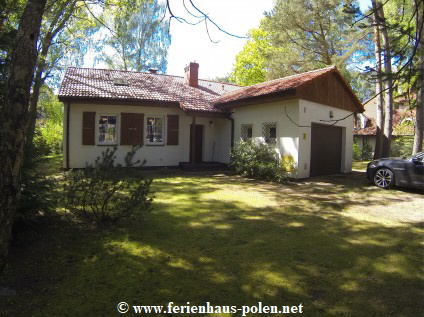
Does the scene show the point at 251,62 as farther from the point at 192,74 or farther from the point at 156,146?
the point at 156,146

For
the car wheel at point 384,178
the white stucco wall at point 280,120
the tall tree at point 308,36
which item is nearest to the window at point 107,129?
the white stucco wall at point 280,120

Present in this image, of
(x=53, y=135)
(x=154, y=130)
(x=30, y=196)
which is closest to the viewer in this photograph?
(x=30, y=196)

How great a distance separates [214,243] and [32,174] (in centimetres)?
316

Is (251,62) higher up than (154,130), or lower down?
higher up

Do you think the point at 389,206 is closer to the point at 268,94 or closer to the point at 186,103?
the point at 268,94

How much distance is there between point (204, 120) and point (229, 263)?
523 inches

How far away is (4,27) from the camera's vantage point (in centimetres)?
496

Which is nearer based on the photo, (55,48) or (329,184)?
(329,184)

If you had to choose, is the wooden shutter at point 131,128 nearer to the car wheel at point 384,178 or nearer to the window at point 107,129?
the window at point 107,129

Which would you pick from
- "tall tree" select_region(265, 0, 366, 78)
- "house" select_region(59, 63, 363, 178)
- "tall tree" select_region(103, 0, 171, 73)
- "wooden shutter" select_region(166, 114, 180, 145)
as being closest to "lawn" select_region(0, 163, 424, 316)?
"house" select_region(59, 63, 363, 178)

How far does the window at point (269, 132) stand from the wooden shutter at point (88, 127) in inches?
304

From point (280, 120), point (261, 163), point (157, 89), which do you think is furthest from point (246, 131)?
point (157, 89)

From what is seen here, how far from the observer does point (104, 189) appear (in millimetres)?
5285

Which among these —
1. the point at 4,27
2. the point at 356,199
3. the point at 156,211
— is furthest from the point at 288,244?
the point at 4,27
